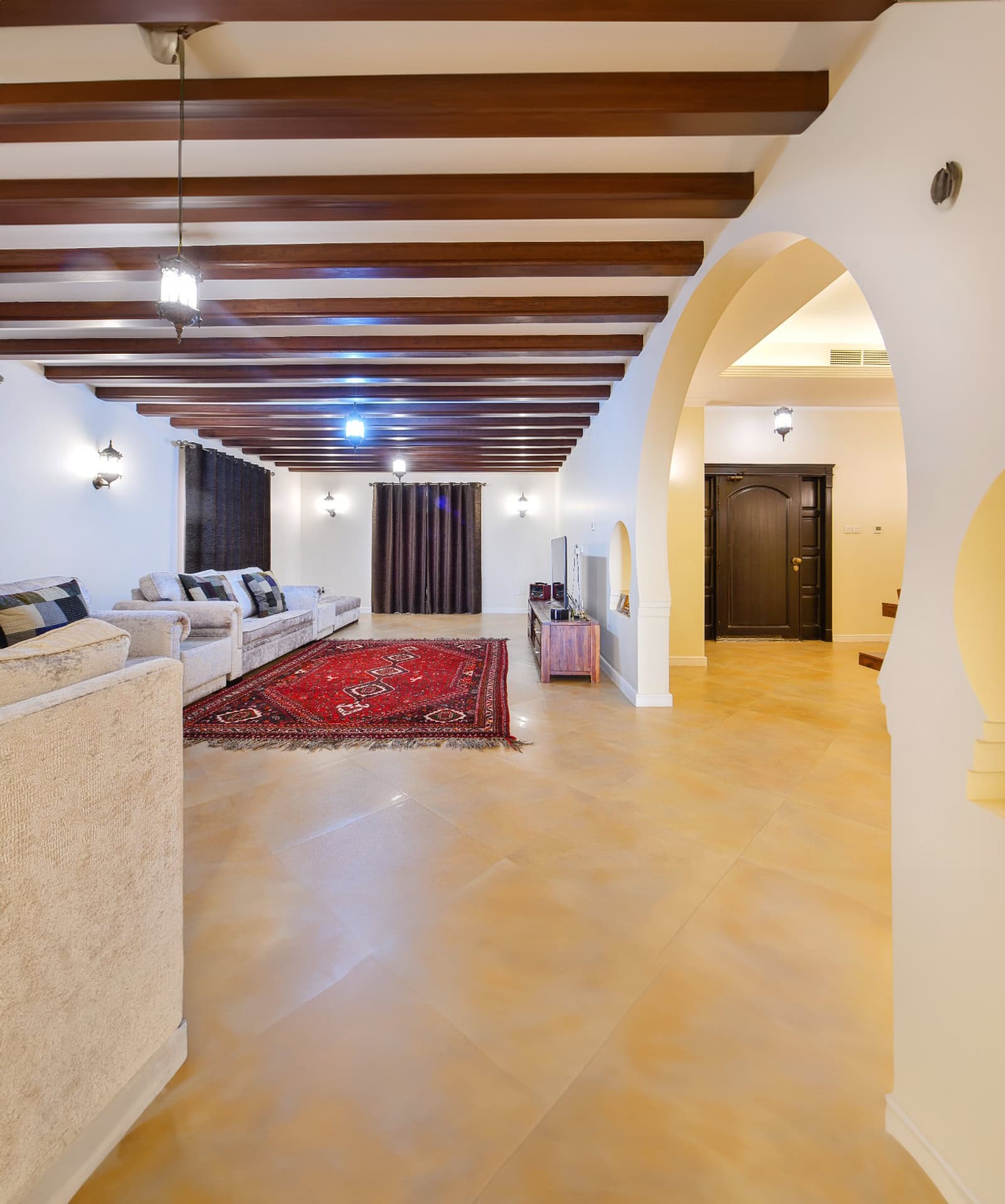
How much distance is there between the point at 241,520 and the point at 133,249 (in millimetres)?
A: 5111

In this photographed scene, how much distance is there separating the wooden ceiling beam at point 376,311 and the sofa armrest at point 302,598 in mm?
Result: 3588

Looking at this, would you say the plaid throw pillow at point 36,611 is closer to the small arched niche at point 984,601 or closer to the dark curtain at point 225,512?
the dark curtain at point 225,512

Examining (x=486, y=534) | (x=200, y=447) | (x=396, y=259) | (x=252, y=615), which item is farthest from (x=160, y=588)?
(x=486, y=534)

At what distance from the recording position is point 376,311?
318cm

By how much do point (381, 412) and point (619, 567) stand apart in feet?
9.45

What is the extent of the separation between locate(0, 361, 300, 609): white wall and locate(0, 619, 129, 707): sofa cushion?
13.5ft

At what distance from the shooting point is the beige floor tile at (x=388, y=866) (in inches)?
61.9

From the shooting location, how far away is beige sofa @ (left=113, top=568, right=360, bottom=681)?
14.5 feet

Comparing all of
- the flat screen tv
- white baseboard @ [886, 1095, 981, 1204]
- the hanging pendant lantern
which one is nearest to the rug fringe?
white baseboard @ [886, 1095, 981, 1204]

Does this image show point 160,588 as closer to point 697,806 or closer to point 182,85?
point 182,85

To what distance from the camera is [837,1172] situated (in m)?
0.91

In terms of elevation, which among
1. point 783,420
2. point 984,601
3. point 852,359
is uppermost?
point 852,359

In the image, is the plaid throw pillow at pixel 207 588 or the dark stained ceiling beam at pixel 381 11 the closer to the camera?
the dark stained ceiling beam at pixel 381 11

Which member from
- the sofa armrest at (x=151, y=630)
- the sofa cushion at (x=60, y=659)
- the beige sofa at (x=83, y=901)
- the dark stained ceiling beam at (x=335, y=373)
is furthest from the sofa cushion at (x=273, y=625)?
the beige sofa at (x=83, y=901)
